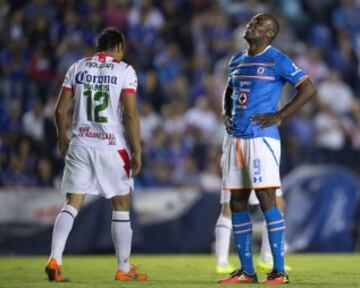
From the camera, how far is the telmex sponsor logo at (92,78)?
8.65m

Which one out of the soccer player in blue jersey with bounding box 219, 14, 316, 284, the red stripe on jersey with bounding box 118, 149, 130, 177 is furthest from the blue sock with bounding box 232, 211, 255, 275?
the red stripe on jersey with bounding box 118, 149, 130, 177

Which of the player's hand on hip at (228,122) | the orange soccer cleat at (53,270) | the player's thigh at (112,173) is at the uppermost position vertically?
the player's hand on hip at (228,122)

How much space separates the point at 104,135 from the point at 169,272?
222cm

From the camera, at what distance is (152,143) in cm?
1644

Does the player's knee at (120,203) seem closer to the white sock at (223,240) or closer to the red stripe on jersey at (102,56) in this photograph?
the red stripe on jersey at (102,56)

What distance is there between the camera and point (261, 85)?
8297 mm

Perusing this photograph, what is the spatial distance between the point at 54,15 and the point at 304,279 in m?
10.5

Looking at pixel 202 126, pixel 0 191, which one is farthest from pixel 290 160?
pixel 0 191

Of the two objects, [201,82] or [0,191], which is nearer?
[0,191]

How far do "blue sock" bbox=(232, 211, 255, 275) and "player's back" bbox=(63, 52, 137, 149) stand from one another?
1248 millimetres

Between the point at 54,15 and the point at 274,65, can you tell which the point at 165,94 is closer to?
the point at 54,15

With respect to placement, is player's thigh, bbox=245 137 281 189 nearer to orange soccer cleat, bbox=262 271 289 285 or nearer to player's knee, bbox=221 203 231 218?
orange soccer cleat, bbox=262 271 289 285

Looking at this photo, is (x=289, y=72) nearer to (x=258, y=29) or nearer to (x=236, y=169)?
(x=258, y=29)

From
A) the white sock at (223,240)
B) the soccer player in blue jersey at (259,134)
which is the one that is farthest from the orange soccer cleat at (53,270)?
the white sock at (223,240)
